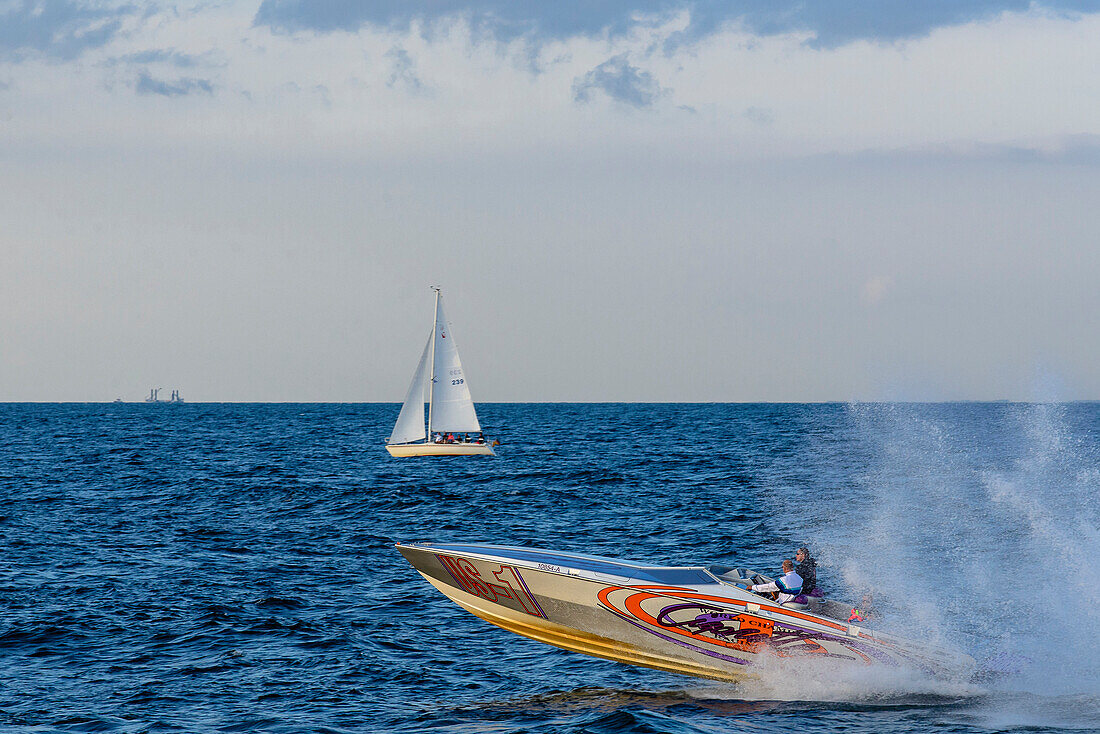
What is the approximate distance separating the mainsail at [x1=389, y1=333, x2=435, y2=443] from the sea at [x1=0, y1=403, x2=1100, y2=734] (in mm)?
5697

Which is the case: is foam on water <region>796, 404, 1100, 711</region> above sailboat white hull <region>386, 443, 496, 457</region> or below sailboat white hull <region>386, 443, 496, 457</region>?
below

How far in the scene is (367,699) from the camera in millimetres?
18344

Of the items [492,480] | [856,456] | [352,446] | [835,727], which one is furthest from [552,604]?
[352,446]

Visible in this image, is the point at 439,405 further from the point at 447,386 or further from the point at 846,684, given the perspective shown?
the point at 846,684

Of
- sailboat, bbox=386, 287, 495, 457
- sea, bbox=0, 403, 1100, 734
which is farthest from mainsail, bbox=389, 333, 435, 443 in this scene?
sea, bbox=0, 403, 1100, 734

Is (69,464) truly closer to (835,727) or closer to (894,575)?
(894,575)

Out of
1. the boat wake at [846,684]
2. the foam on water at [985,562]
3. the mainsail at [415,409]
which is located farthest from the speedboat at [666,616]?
the mainsail at [415,409]

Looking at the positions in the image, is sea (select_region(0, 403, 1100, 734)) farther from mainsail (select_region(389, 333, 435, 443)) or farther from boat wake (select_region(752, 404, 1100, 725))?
mainsail (select_region(389, 333, 435, 443))

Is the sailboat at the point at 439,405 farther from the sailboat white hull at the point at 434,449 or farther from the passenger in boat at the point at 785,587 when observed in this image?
the passenger in boat at the point at 785,587

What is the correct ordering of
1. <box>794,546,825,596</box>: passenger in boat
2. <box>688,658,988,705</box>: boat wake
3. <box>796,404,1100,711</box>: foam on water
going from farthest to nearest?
<box>796,404,1100,711</box>: foam on water < <box>794,546,825,596</box>: passenger in boat < <box>688,658,988,705</box>: boat wake

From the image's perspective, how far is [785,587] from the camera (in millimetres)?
18953

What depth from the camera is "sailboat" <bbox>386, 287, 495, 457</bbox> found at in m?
66.7

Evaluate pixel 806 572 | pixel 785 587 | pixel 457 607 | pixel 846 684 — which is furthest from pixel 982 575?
pixel 457 607

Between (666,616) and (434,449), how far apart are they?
162 feet
